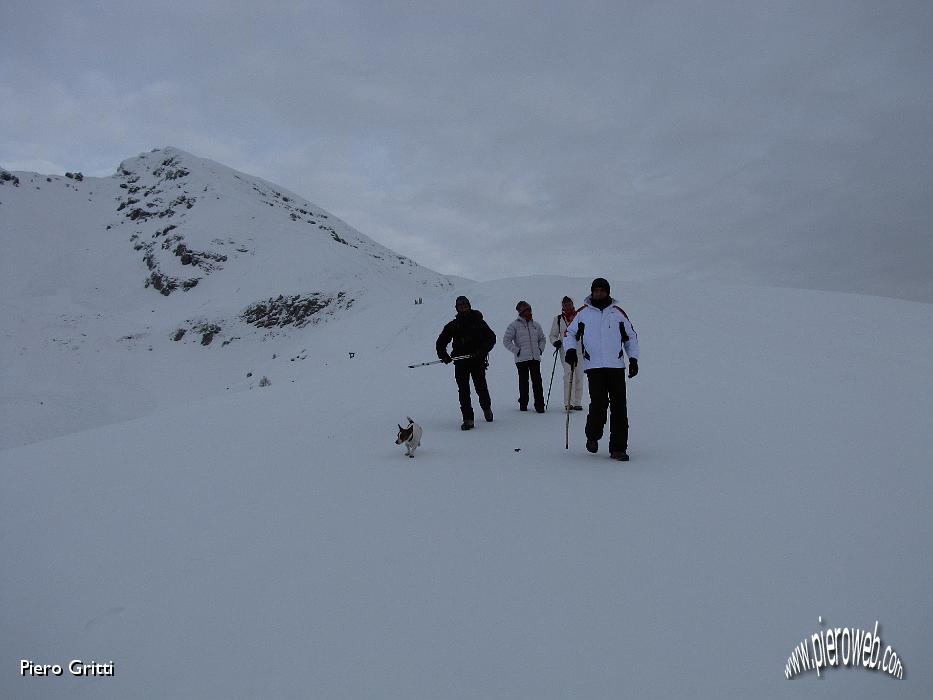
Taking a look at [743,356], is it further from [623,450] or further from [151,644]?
[151,644]

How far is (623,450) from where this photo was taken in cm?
622

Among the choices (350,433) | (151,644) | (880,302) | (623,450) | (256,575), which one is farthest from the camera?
(880,302)

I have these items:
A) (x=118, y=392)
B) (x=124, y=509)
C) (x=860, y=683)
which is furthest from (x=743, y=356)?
(x=118, y=392)

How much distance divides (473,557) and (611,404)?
10.8ft

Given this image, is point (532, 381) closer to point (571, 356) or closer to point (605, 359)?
point (571, 356)

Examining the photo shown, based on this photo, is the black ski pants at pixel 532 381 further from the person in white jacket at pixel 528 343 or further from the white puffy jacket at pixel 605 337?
the white puffy jacket at pixel 605 337

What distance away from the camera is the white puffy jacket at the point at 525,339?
9.50m

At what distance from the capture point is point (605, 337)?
641 centimetres

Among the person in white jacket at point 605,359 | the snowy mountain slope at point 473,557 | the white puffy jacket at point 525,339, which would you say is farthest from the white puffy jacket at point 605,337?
the white puffy jacket at point 525,339

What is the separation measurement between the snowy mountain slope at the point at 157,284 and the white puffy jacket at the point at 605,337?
69.4ft

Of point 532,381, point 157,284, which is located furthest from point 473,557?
point 157,284

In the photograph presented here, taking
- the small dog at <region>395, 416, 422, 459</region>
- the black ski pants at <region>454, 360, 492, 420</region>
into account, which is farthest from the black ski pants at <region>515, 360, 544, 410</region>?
the small dog at <region>395, 416, 422, 459</region>

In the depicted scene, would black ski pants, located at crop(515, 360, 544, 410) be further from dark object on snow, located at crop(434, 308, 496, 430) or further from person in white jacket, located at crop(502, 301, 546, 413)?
dark object on snow, located at crop(434, 308, 496, 430)

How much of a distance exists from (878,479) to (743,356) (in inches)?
398
